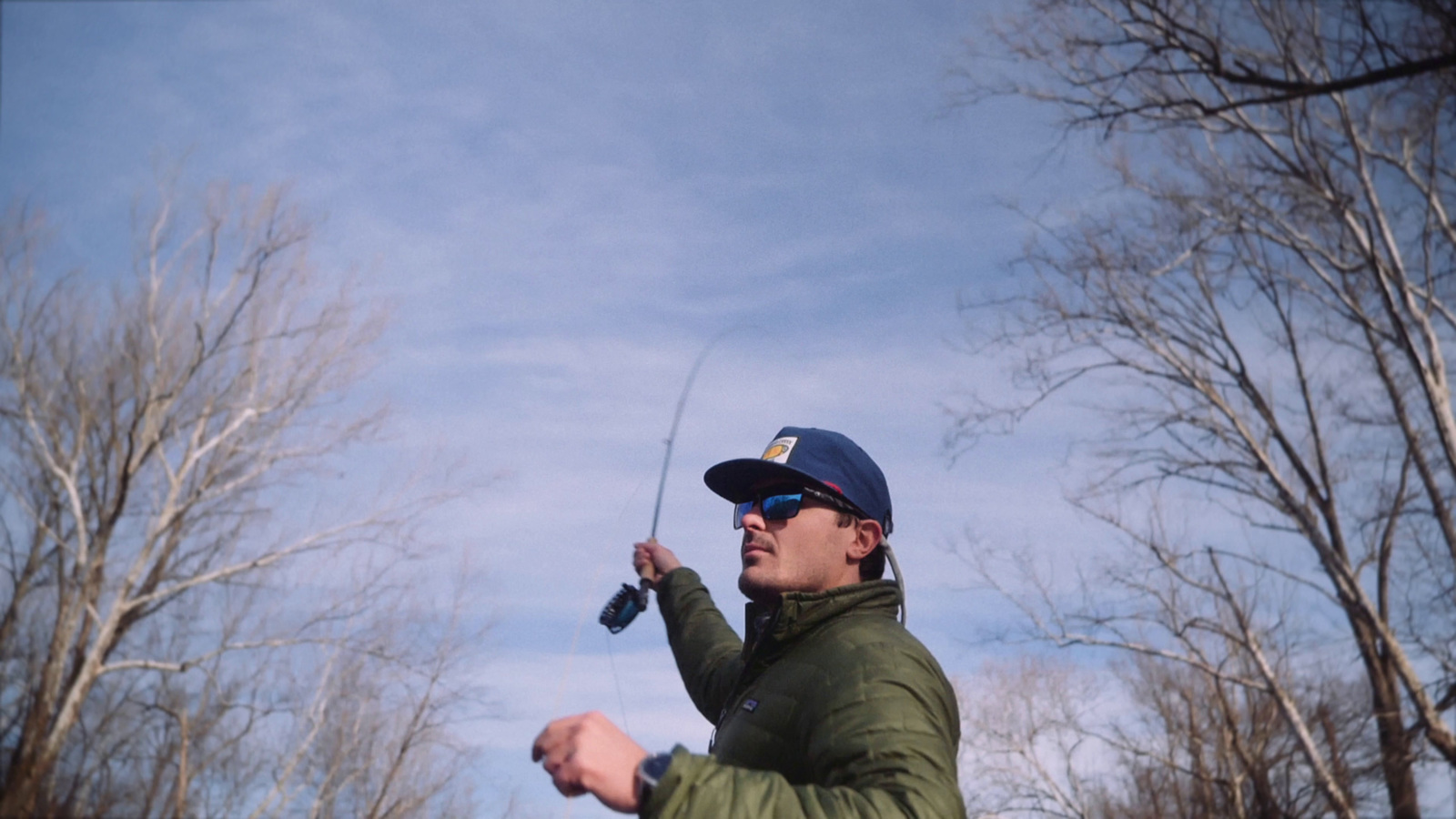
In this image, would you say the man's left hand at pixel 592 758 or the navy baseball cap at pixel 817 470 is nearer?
the man's left hand at pixel 592 758

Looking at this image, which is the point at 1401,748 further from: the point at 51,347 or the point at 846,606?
the point at 51,347

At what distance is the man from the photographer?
1505mm

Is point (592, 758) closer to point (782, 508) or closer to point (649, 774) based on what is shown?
point (649, 774)

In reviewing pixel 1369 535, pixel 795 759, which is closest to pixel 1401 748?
pixel 1369 535

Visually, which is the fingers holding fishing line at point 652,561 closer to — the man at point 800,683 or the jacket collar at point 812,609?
the man at point 800,683

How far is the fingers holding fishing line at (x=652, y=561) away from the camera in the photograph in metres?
3.47

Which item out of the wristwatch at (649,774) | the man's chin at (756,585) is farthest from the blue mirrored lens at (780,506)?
the wristwatch at (649,774)

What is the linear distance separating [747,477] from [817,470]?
0.20 m

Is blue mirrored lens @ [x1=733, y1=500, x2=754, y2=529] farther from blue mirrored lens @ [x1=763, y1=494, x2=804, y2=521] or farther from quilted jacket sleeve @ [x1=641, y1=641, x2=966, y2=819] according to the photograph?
quilted jacket sleeve @ [x1=641, y1=641, x2=966, y2=819]

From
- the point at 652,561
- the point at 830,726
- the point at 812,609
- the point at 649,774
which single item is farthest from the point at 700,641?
the point at 649,774

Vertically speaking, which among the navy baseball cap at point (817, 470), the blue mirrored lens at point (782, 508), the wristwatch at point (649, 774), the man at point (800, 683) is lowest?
the wristwatch at point (649, 774)

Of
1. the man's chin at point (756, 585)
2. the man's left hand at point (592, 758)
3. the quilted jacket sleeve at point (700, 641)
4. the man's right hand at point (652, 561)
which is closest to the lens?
the man's left hand at point (592, 758)

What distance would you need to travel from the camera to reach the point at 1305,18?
9742mm

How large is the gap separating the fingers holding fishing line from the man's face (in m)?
0.98
